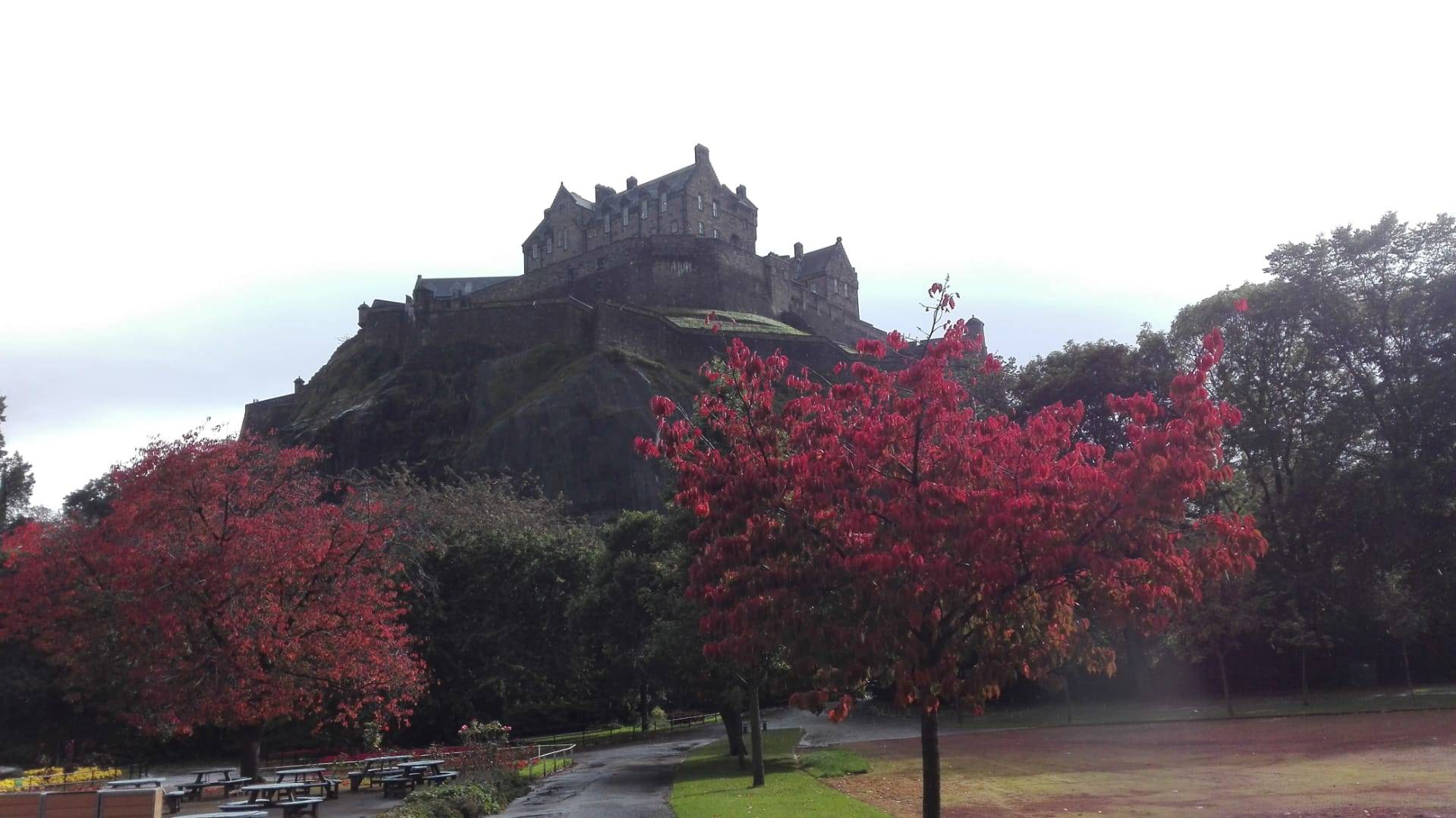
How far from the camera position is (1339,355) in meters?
41.8

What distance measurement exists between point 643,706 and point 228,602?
83.4ft

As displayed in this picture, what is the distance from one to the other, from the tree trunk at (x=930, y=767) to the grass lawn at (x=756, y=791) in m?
4.95

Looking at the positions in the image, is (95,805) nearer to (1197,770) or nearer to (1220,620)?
(1197,770)

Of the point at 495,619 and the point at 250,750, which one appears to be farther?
the point at 495,619

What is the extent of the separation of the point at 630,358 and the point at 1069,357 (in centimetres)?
2836

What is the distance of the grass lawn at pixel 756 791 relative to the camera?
18.4 m

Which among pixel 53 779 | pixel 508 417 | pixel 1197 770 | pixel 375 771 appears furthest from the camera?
pixel 508 417

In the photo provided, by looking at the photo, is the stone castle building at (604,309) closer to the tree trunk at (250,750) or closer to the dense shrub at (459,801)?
the tree trunk at (250,750)

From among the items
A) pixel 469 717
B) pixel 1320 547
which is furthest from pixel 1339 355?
pixel 469 717

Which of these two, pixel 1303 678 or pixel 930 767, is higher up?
pixel 930 767

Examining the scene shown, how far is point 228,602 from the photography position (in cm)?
2292

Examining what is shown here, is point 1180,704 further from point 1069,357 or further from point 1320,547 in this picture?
point 1069,357

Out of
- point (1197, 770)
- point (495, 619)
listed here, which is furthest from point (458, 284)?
point (1197, 770)

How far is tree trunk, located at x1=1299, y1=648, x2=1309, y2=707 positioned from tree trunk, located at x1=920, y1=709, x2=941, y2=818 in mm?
31831
